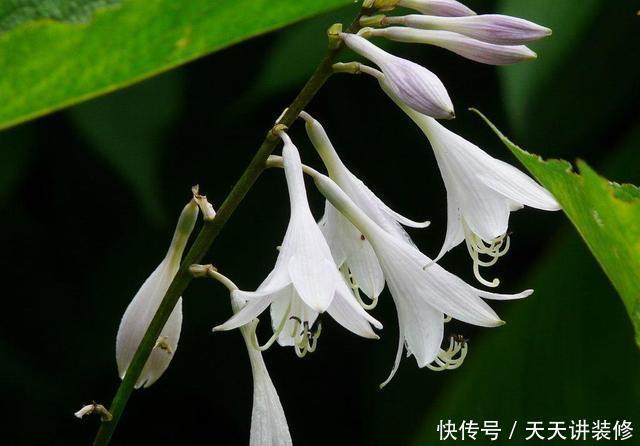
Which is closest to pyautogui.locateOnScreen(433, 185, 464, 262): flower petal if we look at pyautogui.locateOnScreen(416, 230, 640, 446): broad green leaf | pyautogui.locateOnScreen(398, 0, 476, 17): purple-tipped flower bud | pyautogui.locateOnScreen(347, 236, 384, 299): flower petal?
pyautogui.locateOnScreen(347, 236, 384, 299): flower petal

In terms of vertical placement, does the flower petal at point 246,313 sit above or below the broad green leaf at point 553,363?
above

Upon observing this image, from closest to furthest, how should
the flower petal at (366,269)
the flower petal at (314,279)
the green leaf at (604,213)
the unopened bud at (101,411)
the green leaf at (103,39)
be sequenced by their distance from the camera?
the green leaf at (103,39) < the green leaf at (604,213) < the flower petal at (314,279) < the unopened bud at (101,411) < the flower petal at (366,269)

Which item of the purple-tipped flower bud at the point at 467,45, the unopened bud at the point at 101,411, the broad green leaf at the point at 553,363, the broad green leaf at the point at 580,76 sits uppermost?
the purple-tipped flower bud at the point at 467,45

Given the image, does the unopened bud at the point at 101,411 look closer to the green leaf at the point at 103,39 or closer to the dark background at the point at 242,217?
the green leaf at the point at 103,39

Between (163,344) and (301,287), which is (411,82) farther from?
(163,344)

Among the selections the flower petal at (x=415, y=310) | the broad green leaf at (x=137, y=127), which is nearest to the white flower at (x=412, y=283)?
the flower petal at (x=415, y=310)

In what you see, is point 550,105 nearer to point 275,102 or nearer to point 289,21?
point 275,102
